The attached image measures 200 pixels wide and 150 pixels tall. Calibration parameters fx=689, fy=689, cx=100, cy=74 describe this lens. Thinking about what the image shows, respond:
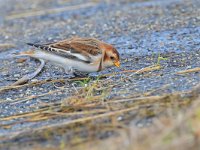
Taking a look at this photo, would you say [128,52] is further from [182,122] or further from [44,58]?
[182,122]

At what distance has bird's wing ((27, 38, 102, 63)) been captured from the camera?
777 centimetres

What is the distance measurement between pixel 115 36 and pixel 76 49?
3303 millimetres

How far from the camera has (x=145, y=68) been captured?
801 centimetres

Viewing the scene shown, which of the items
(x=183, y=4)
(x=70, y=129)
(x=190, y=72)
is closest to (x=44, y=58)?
(x=190, y=72)

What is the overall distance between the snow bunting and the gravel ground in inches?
9.1

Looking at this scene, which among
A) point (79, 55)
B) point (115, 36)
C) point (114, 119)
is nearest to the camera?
point (114, 119)

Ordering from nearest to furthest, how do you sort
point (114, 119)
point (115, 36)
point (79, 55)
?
1. point (114, 119)
2. point (79, 55)
3. point (115, 36)

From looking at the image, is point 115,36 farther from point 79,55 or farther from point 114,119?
point 114,119

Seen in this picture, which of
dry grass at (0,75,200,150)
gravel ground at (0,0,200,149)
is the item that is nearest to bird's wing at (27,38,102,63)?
gravel ground at (0,0,200,149)

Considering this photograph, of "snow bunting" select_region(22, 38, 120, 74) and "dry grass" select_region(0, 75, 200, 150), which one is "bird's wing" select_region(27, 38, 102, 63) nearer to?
"snow bunting" select_region(22, 38, 120, 74)

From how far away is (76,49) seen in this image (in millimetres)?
7793

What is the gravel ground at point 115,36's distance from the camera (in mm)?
7207

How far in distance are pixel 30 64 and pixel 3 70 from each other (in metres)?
0.41

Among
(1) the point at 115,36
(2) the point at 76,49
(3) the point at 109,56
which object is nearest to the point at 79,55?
(2) the point at 76,49
